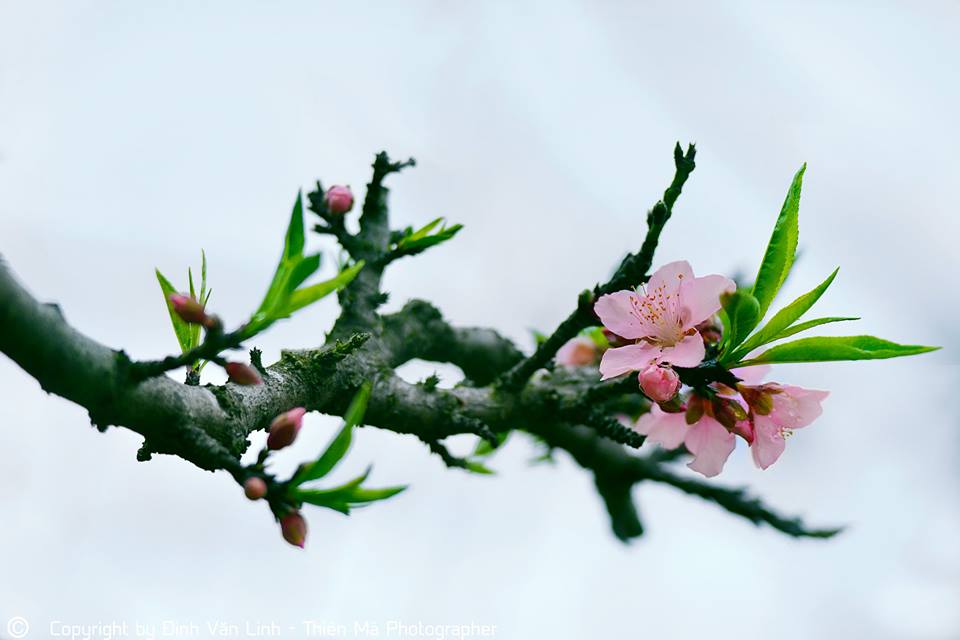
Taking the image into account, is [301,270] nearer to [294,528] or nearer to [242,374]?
[242,374]

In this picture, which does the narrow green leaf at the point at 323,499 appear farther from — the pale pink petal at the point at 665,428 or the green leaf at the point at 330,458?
the pale pink petal at the point at 665,428

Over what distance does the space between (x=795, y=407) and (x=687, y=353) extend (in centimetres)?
26

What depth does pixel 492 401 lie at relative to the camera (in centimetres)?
202

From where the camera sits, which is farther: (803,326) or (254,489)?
(803,326)

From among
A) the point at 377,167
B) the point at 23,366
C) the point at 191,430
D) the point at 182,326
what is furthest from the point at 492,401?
the point at 23,366

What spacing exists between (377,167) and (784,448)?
1.13m

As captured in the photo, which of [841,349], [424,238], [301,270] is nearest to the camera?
[301,270]

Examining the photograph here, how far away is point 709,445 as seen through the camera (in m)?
1.60

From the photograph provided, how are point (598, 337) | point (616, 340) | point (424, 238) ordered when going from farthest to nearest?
point (598, 337)
point (424, 238)
point (616, 340)

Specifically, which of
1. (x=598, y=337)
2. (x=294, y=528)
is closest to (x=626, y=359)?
(x=294, y=528)

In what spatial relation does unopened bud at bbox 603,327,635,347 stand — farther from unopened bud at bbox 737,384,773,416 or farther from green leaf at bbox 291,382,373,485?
green leaf at bbox 291,382,373,485

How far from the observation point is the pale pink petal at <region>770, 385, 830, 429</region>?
5.03ft

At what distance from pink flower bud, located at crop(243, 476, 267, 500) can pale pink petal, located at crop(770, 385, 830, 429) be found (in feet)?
2.94

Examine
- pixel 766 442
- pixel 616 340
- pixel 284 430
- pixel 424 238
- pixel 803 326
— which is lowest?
pixel 284 430
